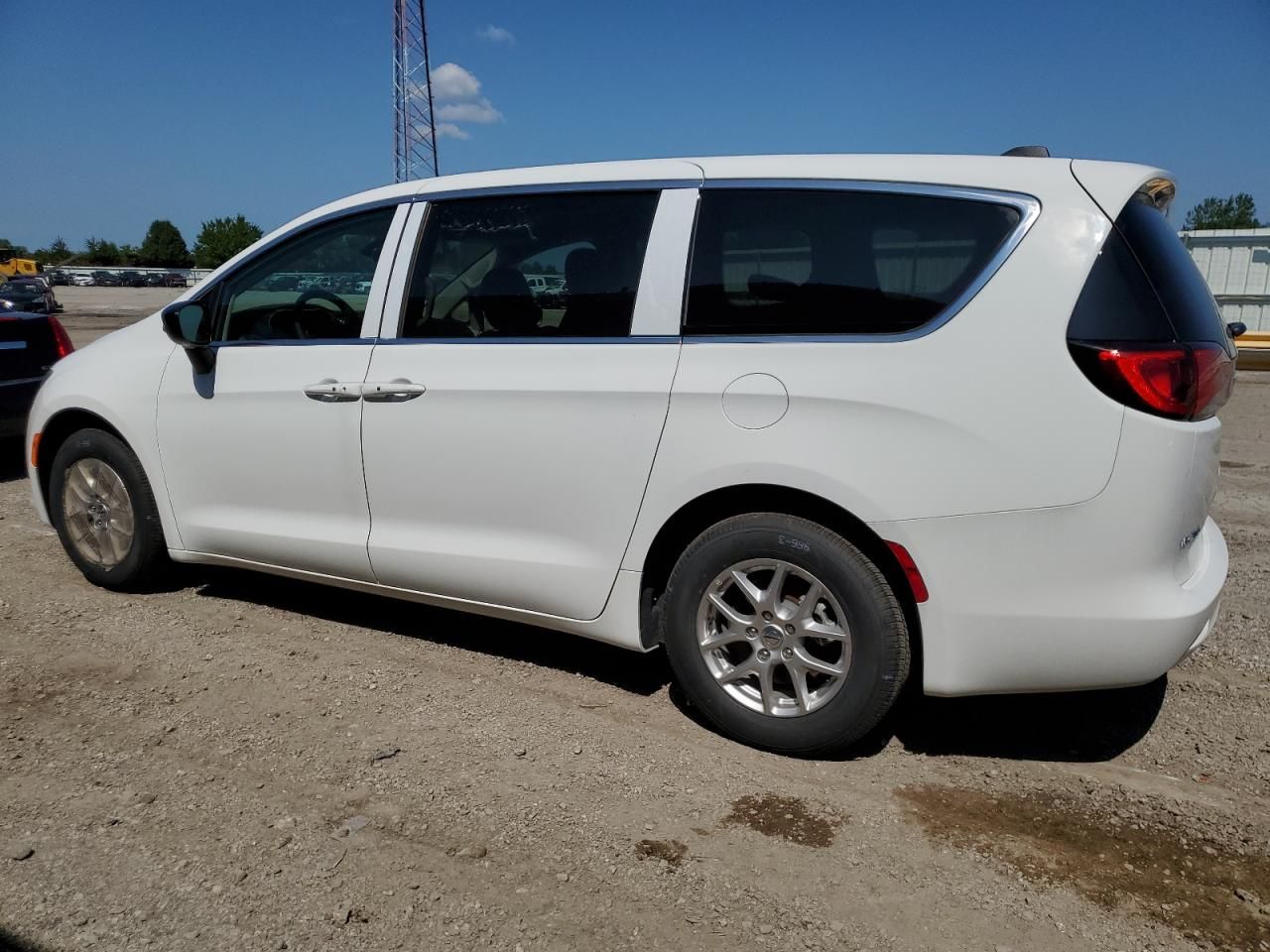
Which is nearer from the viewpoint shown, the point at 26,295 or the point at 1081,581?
the point at 1081,581

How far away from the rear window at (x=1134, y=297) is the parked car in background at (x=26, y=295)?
1263 inches

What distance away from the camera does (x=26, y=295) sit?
30.5 meters

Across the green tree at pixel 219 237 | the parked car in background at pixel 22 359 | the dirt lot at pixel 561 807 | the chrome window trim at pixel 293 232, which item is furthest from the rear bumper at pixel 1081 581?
the green tree at pixel 219 237

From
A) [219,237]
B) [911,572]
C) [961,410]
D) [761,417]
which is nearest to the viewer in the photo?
[961,410]

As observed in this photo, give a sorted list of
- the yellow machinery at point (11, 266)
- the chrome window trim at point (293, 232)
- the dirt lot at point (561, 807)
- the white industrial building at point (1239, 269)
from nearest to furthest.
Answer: the dirt lot at point (561, 807) < the chrome window trim at point (293, 232) < the white industrial building at point (1239, 269) < the yellow machinery at point (11, 266)

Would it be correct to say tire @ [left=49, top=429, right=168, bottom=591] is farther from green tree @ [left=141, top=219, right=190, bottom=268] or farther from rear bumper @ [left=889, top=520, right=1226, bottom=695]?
green tree @ [left=141, top=219, right=190, bottom=268]

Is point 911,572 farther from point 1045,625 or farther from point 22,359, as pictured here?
point 22,359

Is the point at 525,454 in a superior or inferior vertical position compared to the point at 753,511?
superior

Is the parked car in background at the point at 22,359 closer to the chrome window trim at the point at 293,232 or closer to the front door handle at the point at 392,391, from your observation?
the chrome window trim at the point at 293,232

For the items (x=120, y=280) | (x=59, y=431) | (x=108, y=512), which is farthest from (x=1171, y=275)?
(x=120, y=280)

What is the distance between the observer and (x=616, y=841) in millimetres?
2713

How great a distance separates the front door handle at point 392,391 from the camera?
11.9 ft

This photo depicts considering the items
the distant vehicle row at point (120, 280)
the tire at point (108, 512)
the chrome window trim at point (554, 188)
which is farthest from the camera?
the distant vehicle row at point (120, 280)

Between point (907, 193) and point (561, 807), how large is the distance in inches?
83.2
